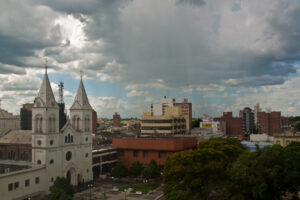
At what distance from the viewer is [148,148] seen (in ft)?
231

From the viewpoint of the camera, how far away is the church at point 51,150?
4591 cm

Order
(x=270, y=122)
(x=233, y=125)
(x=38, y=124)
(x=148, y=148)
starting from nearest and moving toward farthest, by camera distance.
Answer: (x=38, y=124)
(x=148, y=148)
(x=270, y=122)
(x=233, y=125)

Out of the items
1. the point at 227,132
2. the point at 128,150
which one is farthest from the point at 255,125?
the point at 128,150

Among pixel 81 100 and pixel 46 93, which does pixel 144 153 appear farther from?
pixel 46 93

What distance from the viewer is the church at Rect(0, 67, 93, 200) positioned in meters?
45.9

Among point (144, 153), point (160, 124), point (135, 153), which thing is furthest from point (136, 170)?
point (160, 124)

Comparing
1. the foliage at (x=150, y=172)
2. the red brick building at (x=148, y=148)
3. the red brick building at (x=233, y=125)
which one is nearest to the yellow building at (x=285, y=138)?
the red brick building at (x=148, y=148)

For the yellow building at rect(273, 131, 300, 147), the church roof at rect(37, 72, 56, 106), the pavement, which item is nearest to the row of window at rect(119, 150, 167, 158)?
the pavement

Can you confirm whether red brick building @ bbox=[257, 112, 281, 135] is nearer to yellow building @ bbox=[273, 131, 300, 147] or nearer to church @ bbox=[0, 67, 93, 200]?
yellow building @ bbox=[273, 131, 300, 147]

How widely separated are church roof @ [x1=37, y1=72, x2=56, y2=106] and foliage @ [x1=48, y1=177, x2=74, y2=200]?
15.4 meters

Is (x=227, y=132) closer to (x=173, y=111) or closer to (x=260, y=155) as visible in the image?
(x=173, y=111)

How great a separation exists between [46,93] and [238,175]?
3759 cm

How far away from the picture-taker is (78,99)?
63.6m

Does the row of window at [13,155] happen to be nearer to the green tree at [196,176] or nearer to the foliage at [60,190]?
the foliage at [60,190]
